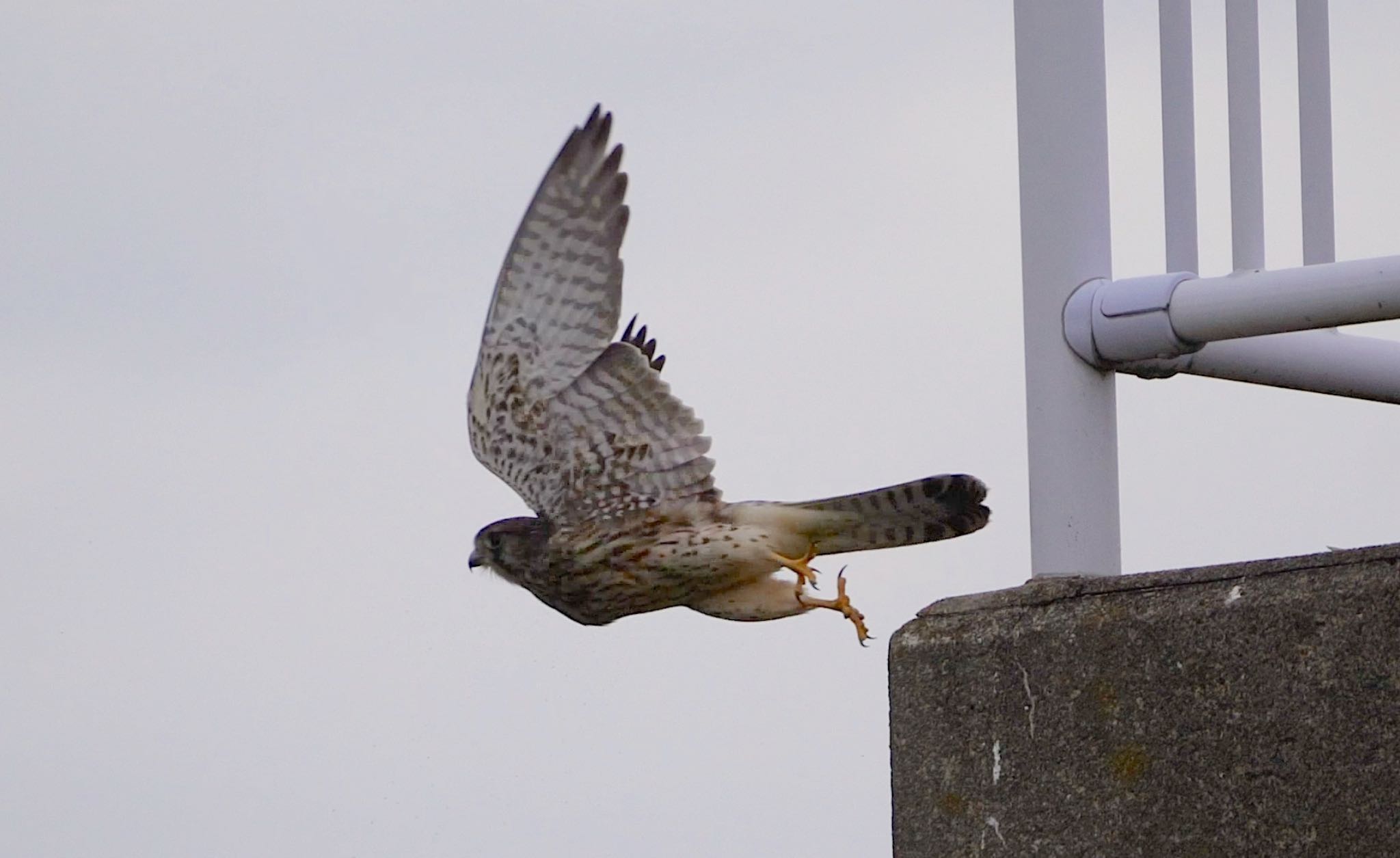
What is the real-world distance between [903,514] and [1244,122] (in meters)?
1.77

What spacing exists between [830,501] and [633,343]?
1.16 m

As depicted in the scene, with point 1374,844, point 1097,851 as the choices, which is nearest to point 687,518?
point 1097,851

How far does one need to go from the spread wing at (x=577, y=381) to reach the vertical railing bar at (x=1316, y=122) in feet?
7.40

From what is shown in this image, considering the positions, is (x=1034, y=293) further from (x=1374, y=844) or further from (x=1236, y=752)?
(x=1374, y=844)

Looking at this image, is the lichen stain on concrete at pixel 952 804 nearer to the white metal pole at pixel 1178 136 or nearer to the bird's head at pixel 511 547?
the white metal pole at pixel 1178 136

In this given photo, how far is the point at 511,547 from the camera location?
5.64 m

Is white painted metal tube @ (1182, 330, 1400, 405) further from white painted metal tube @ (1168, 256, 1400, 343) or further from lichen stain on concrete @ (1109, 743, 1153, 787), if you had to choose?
lichen stain on concrete @ (1109, 743, 1153, 787)

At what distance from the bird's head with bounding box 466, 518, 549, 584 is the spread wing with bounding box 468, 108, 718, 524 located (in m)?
0.07

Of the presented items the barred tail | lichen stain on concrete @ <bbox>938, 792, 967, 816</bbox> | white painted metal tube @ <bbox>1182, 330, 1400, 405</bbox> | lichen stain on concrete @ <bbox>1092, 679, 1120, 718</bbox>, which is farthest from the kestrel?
lichen stain on concrete @ <bbox>1092, 679, 1120, 718</bbox>

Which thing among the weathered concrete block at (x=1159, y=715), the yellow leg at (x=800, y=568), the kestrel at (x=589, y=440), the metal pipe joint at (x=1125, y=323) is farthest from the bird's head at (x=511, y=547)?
the metal pipe joint at (x=1125, y=323)

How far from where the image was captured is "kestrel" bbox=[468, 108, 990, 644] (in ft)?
17.7

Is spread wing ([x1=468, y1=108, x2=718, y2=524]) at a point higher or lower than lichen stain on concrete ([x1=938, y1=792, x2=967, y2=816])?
higher

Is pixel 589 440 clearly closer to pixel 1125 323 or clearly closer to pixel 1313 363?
pixel 1313 363

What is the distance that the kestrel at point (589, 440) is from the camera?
541cm
